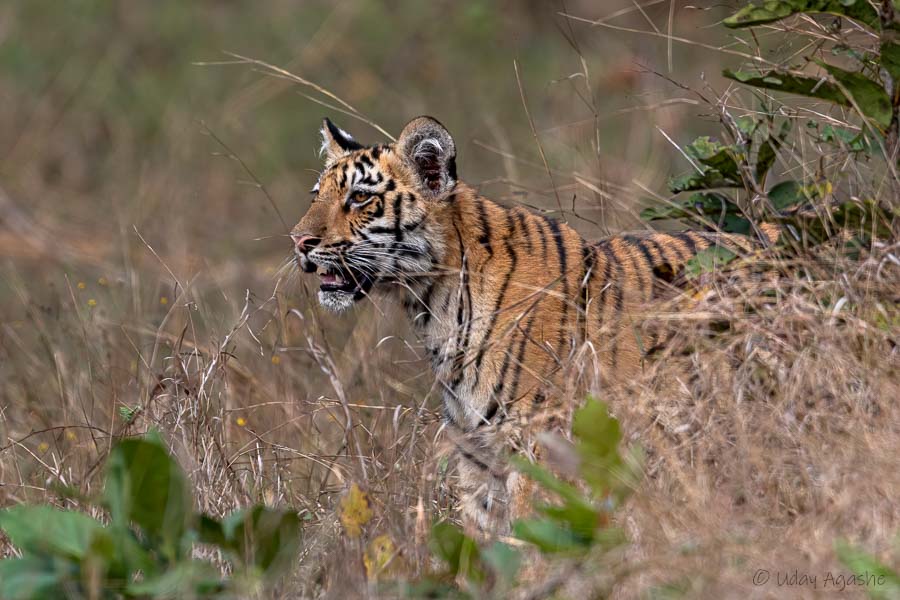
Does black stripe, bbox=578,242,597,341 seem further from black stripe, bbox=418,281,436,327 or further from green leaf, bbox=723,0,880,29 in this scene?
green leaf, bbox=723,0,880,29

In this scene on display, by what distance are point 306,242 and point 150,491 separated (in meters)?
1.69

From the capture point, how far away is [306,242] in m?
4.84

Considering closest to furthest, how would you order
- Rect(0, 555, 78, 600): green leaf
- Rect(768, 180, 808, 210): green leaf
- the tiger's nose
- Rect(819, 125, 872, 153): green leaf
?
Rect(0, 555, 78, 600): green leaf < Rect(819, 125, 872, 153): green leaf < Rect(768, 180, 808, 210): green leaf < the tiger's nose

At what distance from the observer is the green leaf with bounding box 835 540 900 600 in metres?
2.88

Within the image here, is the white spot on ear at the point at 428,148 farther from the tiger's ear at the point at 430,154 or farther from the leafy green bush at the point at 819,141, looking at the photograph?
the leafy green bush at the point at 819,141

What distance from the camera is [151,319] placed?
5.88 metres

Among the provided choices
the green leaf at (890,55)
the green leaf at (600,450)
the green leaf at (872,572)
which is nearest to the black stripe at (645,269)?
the green leaf at (890,55)

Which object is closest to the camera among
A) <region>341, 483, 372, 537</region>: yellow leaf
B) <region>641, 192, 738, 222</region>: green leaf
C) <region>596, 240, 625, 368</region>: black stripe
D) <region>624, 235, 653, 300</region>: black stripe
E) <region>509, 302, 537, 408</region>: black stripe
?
<region>341, 483, 372, 537</region>: yellow leaf

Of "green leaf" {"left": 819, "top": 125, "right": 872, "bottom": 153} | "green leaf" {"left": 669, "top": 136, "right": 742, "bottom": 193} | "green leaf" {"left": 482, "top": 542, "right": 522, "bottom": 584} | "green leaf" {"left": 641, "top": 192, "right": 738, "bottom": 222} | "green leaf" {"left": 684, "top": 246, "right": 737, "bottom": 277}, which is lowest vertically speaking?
"green leaf" {"left": 482, "top": 542, "right": 522, "bottom": 584}

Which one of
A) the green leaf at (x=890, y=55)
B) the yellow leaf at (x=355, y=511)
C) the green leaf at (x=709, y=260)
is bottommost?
the yellow leaf at (x=355, y=511)

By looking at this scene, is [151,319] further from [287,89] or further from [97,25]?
[97,25]

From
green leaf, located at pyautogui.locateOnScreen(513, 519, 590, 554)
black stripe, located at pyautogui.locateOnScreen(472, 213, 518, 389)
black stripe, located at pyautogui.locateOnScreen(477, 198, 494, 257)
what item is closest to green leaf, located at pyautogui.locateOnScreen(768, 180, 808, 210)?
black stripe, located at pyautogui.locateOnScreen(472, 213, 518, 389)

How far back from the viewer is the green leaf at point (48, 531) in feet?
10.5

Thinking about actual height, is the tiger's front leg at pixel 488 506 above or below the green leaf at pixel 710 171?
below
